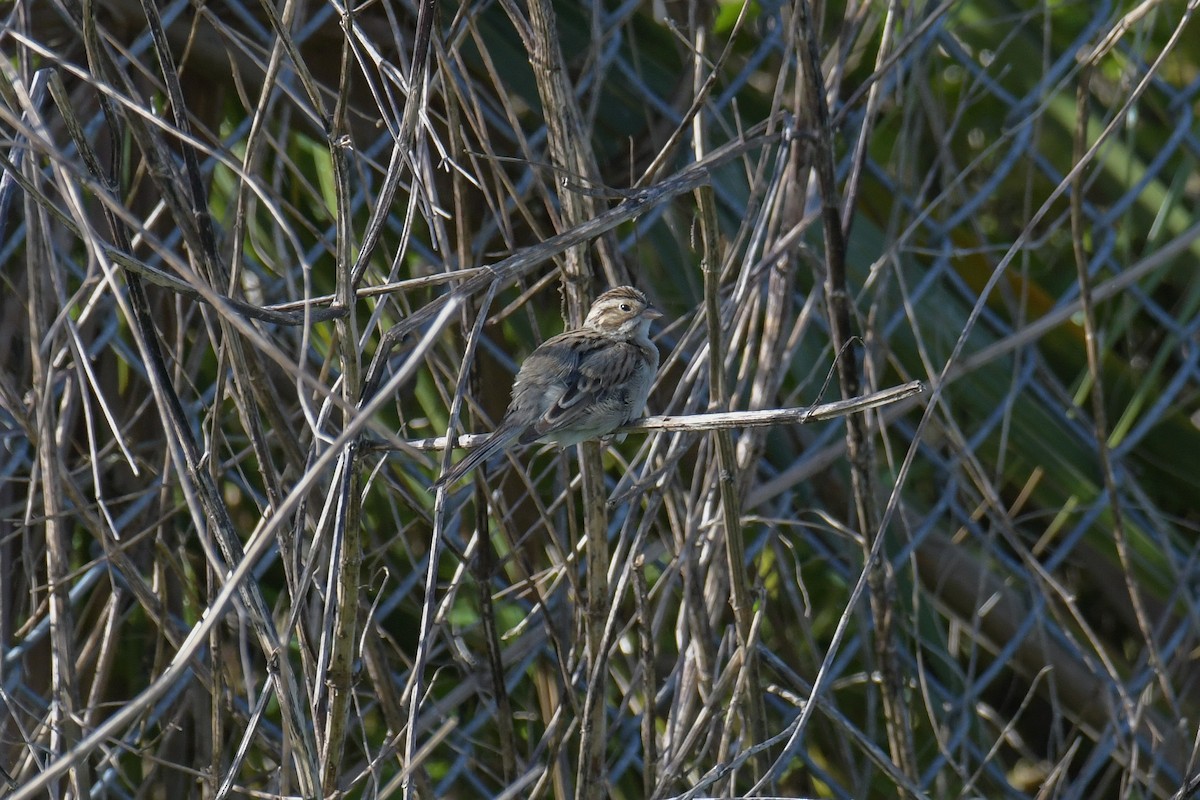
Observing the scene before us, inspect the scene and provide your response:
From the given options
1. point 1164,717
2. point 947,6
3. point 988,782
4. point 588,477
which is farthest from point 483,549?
point 1164,717

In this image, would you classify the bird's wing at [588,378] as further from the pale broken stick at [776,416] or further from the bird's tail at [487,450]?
the pale broken stick at [776,416]

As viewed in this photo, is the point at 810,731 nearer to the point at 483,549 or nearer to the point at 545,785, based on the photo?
the point at 545,785

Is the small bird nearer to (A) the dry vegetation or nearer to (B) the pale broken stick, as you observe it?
(A) the dry vegetation

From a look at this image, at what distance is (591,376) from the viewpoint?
9.12ft

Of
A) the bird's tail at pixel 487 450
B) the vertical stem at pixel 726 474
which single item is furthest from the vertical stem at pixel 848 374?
the bird's tail at pixel 487 450

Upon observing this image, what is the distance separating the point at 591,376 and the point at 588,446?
1.81ft

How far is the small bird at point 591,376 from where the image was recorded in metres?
2.49

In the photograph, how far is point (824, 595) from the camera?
12.2ft

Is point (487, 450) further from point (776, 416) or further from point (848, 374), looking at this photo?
point (848, 374)

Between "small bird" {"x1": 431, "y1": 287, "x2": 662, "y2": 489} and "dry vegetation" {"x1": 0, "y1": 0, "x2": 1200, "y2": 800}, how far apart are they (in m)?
0.08

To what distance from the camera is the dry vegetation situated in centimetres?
188

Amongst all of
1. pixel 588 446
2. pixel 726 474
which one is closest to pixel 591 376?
pixel 588 446

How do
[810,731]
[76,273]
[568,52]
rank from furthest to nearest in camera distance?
1. [810,731]
2. [568,52]
3. [76,273]

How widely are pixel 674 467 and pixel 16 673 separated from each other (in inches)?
60.0
